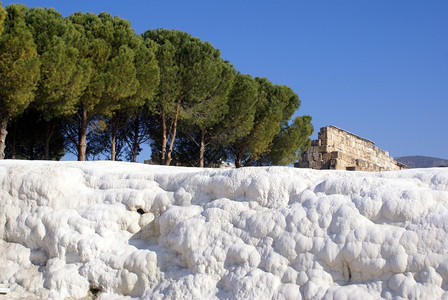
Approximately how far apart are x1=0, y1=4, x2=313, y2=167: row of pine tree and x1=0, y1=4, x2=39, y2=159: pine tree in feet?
0.10

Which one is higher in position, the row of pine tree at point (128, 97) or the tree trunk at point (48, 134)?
the row of pine tree at point (128, 97)

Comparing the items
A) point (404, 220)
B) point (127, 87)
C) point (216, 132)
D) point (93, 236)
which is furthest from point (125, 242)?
point (216, 132)

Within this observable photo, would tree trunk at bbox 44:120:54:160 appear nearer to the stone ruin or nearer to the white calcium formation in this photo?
the stone ruin

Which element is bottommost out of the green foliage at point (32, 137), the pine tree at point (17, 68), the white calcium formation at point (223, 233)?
the white calcium formation at point (223, 233)

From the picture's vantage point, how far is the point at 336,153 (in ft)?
65.4

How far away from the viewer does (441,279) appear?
378cm

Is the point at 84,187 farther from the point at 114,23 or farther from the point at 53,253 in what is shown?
the point at 114,23

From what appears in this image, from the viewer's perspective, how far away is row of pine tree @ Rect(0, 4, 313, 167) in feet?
51.4

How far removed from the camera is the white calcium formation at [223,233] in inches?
161

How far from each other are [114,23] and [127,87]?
11.3 feet

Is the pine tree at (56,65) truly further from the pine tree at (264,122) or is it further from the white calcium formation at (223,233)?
the white calcium formation at (223,233)

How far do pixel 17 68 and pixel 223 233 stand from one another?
479 inches

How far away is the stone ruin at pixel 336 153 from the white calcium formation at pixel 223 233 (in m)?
14.9

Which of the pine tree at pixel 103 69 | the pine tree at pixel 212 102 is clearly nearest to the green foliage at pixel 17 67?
the pine tree at pixel 103 69
